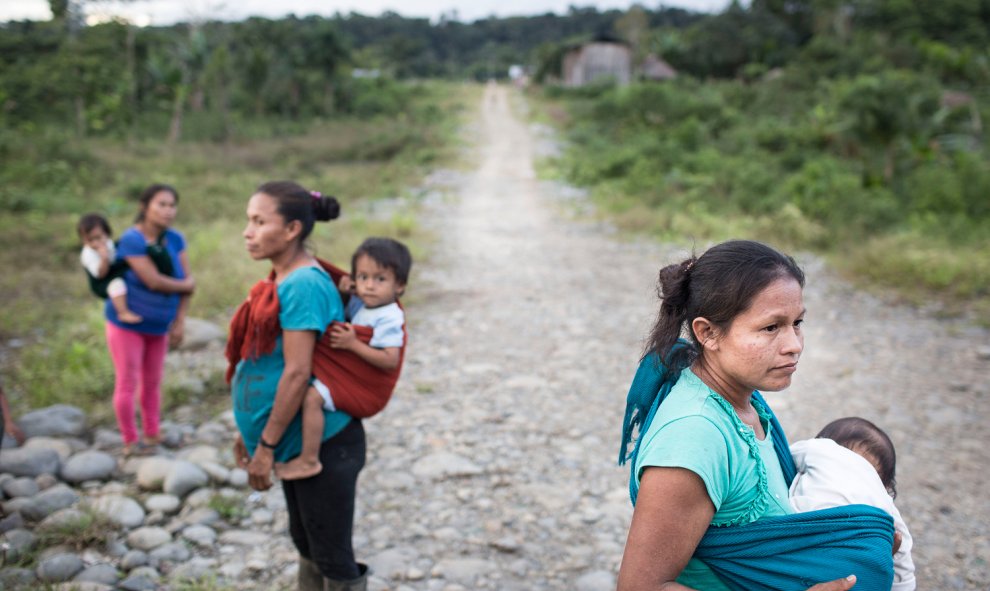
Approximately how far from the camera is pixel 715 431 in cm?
148

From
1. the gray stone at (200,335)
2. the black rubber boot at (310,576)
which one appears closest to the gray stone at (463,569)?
the black rubber boot at (310,576)

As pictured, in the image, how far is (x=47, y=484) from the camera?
4000 mm

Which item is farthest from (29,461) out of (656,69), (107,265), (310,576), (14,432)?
(656,69)

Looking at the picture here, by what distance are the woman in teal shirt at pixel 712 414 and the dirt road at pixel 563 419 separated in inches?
79.3

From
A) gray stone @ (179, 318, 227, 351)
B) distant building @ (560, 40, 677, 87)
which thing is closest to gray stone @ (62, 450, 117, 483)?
gray stone @ (179, 318, 227, 351)

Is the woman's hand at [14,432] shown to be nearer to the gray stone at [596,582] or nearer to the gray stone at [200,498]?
the gray stone at [200,498]

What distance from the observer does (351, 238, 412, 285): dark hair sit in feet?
8.93

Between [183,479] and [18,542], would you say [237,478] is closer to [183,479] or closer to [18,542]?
[183,479]

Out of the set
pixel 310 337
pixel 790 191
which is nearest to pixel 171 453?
pixel 310 337

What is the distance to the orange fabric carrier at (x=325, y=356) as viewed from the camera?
2.43 m

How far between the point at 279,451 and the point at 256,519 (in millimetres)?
1537

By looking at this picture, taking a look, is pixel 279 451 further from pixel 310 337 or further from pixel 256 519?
pixel 256 519

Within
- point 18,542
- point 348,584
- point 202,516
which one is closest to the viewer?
point 348,584

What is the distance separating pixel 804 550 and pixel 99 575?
2928 millimetres
